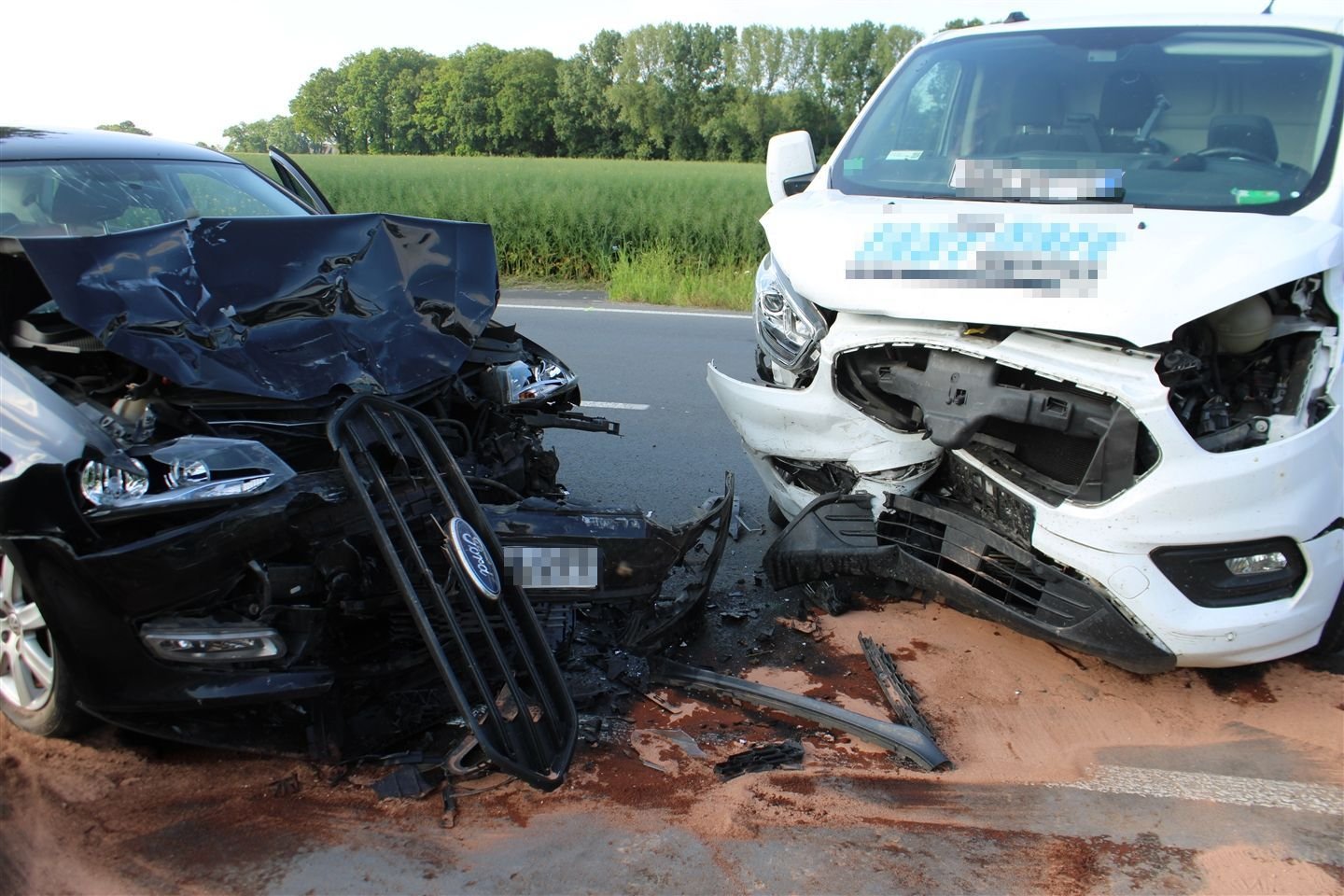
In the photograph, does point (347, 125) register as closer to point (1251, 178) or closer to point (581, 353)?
point (581, 353)

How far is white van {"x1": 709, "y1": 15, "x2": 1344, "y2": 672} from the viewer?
9.88ft

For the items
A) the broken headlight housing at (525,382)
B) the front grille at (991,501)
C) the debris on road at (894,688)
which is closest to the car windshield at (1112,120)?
the front grille at (991,501)

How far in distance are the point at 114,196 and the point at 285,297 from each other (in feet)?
4.03

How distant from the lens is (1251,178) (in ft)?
12.1

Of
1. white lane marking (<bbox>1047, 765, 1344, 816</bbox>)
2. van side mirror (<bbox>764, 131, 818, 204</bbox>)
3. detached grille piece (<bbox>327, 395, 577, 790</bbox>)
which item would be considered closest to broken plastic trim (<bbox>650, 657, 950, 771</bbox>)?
white lane marking (<bbox>1047, 765, 1344, 816</bbox>)

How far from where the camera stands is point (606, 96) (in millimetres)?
61906

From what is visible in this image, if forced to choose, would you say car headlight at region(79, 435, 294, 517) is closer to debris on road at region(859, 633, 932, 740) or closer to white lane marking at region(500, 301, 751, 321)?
debris on road at region(859, 633, 932, 740)

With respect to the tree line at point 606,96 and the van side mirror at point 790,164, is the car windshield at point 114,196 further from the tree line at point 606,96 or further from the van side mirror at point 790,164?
the tree line at point 606,96

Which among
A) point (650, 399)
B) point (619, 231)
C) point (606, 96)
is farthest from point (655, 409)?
point (606, 96)

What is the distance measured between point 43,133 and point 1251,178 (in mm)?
4980

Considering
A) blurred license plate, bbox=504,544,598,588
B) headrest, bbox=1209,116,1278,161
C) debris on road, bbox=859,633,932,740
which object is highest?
headrest, bbox=1209,116,1278,161

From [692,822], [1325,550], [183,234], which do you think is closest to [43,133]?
[183,234]

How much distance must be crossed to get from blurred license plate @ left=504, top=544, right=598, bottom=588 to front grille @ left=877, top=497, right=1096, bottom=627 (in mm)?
1127

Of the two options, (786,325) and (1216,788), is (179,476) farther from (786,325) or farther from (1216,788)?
(1216,788)
